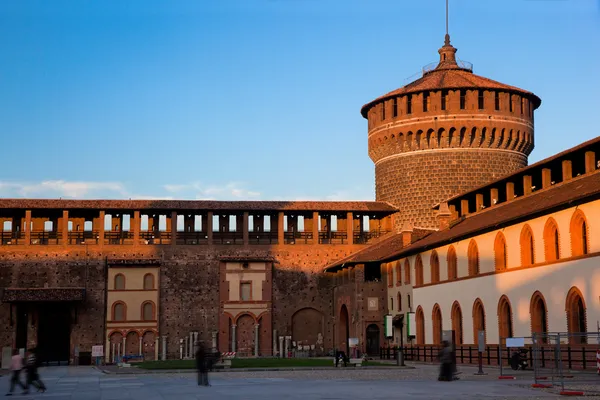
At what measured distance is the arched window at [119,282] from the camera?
208ft

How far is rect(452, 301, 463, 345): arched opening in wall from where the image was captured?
47.8m

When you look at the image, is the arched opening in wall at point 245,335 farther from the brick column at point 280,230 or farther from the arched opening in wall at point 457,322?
the arched opening in wall at point 457,322

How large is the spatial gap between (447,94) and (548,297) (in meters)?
28.3

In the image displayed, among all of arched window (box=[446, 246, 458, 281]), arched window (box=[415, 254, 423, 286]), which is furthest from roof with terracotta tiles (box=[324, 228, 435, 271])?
arched window (box=[446, 246, 458, 281])

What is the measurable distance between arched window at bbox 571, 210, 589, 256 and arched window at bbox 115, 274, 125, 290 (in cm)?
3516

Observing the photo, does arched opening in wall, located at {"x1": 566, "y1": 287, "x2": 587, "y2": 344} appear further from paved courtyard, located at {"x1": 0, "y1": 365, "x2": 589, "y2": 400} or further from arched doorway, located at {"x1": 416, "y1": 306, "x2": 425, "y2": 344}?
arched doorway, located at {"x1": 416, "y1": 306, "x2": 425, "y2": 344}

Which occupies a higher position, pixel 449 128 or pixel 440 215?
pixel 449 128

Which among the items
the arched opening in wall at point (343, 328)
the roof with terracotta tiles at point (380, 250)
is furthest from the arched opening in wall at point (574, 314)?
the arched opening in wall at point (343, 328)

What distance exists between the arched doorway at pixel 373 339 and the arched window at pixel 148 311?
47.6 ft

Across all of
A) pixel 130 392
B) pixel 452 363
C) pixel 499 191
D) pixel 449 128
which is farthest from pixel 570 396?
pixel 449 128

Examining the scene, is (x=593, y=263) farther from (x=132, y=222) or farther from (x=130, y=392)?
(x=132, y=222)

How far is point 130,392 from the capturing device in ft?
84.5

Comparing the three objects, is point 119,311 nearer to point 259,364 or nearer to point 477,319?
point 259,364

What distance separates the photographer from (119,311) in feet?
207
